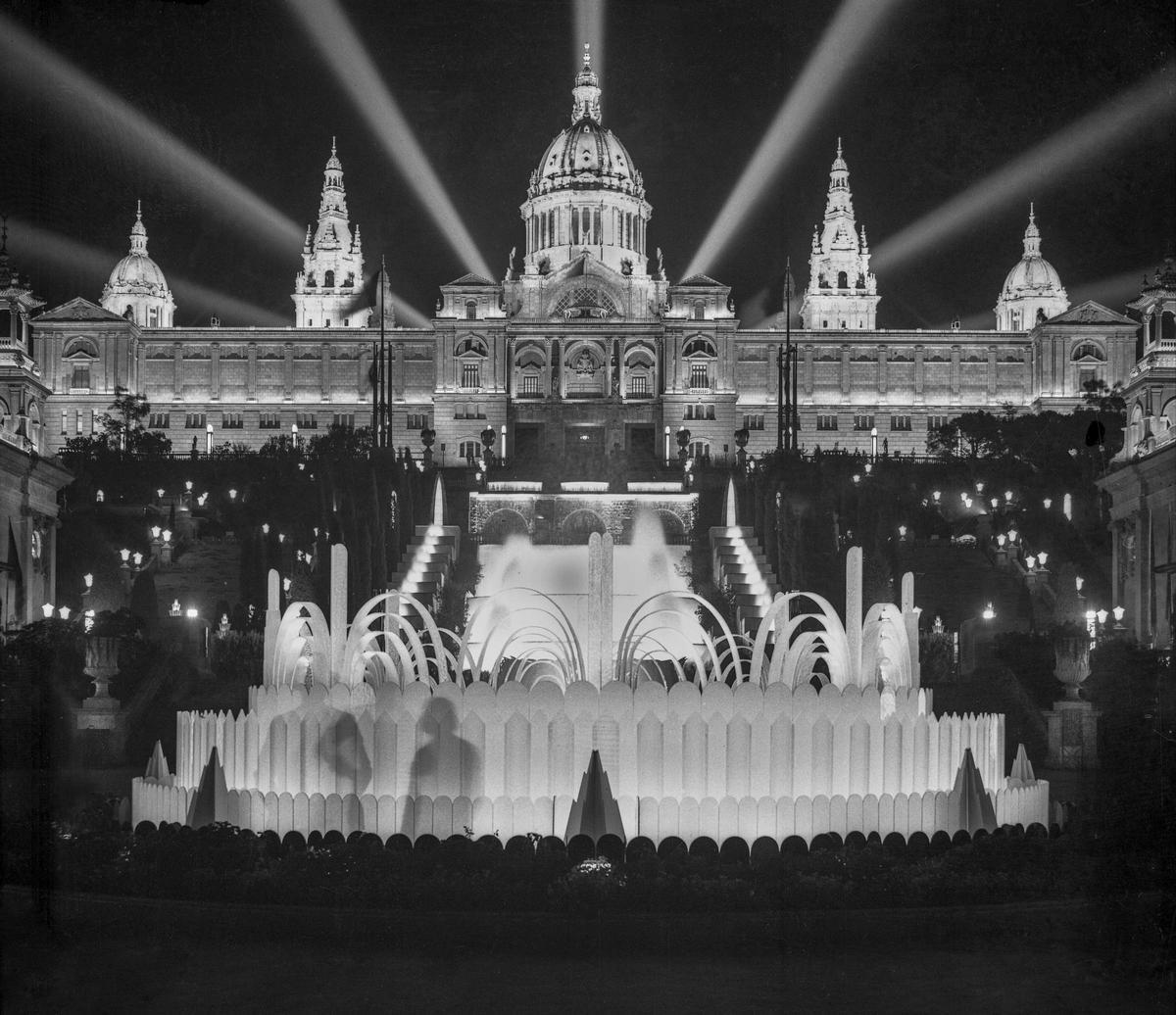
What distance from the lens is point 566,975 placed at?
49.6 feet

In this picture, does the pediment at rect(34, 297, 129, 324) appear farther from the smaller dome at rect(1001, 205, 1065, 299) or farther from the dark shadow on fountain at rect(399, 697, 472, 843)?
the dark shadow on fountain at rect(399, 697, 472, 843)

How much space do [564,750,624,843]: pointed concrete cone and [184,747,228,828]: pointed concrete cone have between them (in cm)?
356

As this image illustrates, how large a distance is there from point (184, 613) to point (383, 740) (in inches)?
972

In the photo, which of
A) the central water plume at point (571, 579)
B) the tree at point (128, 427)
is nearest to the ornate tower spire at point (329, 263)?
the tree at point (128, 427)

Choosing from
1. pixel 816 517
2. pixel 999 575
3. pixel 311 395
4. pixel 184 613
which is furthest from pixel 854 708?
pixel 311 395

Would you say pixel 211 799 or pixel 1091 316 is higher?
pixel 1091 316

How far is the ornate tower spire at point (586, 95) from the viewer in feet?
409

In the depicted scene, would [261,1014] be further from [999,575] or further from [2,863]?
[999,575]

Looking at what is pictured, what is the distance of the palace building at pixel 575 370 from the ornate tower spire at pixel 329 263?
40.3ft

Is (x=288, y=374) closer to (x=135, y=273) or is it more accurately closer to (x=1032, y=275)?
(x=135, y=273)

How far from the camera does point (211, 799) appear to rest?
1914cm

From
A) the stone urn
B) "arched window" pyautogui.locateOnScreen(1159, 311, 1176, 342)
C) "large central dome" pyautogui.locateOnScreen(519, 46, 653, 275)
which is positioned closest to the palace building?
"large central dome" pyautogui.locateOnScreen(519, 46, 653, 275)

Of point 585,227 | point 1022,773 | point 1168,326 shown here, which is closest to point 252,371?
point 585,227

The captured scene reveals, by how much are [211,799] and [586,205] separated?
102043 millimetres
